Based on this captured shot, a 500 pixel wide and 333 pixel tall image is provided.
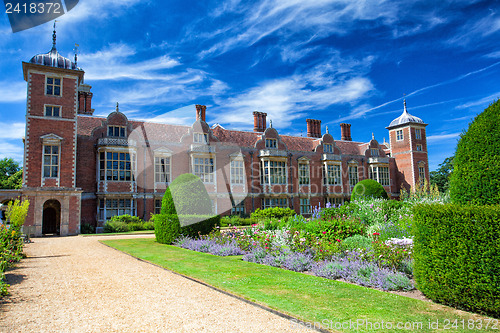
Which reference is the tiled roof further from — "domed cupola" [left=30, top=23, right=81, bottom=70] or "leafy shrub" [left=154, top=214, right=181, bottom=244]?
"leafy shrub" [left=154, top=214, right=181, bottom=244]

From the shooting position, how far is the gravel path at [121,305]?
4.28m

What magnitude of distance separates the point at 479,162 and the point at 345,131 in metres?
34.2

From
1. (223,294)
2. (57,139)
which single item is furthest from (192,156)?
(223,294)

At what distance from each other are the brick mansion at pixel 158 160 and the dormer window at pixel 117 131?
0.24 ft

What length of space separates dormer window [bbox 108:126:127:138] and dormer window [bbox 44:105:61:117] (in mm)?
3360

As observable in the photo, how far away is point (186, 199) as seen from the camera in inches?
553

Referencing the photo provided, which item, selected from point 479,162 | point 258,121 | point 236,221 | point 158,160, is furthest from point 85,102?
point 479,162

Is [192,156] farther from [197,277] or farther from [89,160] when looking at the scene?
[197,277]

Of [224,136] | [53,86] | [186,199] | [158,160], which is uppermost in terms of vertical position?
[53,86]

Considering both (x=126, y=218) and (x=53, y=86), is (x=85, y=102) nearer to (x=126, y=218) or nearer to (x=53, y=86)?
(x=53, y=86)

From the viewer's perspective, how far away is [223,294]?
5.63 meters

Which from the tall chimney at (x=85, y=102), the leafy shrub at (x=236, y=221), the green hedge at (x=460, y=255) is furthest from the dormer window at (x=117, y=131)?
the green hedge at (x=460, y=255)

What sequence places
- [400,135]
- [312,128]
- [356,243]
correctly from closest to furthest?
[356,243]
[400,135]
[312,128]

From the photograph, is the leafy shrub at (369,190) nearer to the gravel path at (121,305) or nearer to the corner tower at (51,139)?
the gravel path at (121,305)
